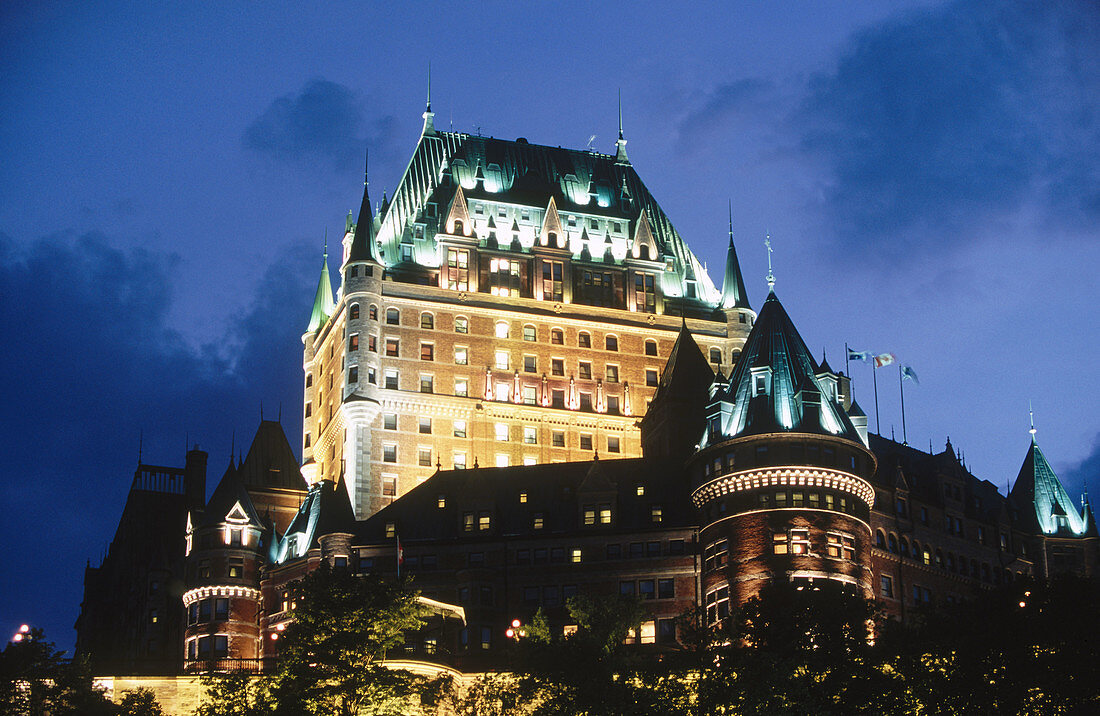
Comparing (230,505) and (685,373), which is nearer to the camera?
(230,505)

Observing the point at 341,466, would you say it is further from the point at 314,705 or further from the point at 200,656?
the point at 314,705

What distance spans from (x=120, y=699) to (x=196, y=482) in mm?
62943

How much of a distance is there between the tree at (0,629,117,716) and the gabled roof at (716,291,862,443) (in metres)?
45.4

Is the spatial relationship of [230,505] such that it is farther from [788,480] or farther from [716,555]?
[788,480]

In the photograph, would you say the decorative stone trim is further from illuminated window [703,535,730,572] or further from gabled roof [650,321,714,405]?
gabled roof [650,321,714,405]

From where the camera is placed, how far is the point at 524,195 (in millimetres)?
176500

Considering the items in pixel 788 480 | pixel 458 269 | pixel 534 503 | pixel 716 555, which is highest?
pixel 458 269

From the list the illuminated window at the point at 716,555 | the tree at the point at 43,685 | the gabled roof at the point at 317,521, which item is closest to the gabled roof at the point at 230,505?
the gabled roof at the point at 317,521

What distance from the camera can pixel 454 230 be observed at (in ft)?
559

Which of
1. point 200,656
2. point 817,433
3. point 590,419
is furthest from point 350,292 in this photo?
point 817,433

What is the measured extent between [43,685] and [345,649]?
1796 cm

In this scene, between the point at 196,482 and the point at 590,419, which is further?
the point at 196,482

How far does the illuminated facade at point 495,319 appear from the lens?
158 metres

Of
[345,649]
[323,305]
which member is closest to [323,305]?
[323,305]
